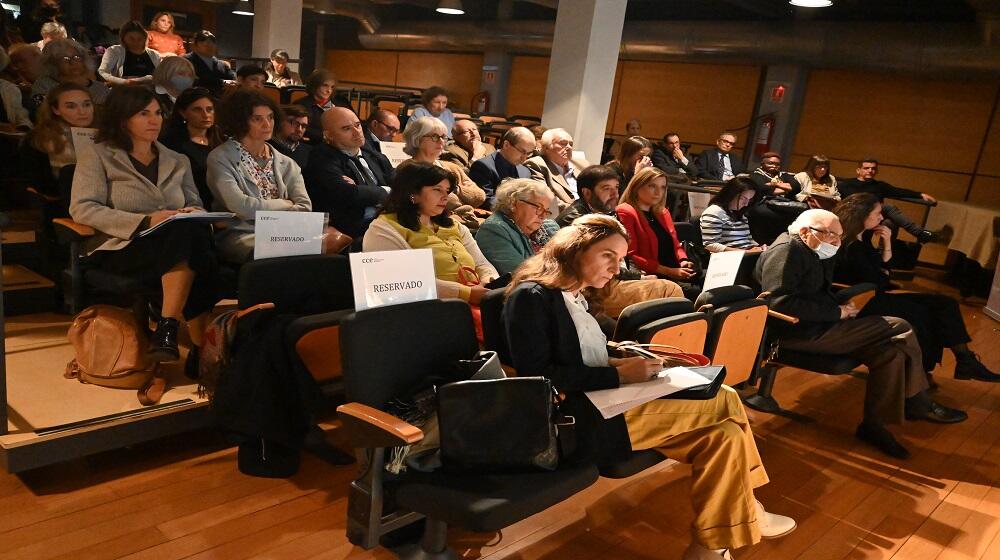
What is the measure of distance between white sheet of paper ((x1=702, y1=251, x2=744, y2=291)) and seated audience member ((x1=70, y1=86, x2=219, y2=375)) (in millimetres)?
1950

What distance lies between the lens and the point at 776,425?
11.4ft

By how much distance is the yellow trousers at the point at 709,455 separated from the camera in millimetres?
2012

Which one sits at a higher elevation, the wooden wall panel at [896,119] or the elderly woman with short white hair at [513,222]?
the wooden wall panel at [896,119]

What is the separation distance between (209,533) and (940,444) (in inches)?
128

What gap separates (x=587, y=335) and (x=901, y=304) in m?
2.54

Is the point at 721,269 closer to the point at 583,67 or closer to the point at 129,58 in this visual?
the point at 583,67

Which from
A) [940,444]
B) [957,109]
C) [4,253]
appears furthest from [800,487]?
[957,109]

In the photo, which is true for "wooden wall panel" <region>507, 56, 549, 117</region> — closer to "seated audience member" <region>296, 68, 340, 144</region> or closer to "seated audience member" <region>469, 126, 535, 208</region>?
"seated audience member" <region>296, 68, 340, 144</region>

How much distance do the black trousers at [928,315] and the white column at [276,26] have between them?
251 inches

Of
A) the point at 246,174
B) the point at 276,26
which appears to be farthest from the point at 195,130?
the point at 276,26

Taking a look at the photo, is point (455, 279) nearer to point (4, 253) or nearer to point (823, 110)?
point (4, 253)

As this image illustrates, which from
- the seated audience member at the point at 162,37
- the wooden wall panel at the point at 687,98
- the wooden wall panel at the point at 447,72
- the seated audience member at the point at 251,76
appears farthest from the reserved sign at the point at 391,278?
the wooden wall panel at the point at 447,72

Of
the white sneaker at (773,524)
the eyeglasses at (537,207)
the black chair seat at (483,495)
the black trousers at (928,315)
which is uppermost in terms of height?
the eyeglasses at (537,207)

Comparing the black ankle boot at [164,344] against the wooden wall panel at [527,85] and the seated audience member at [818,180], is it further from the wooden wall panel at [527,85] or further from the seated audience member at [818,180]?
the wooden wall panel at [527,85]
